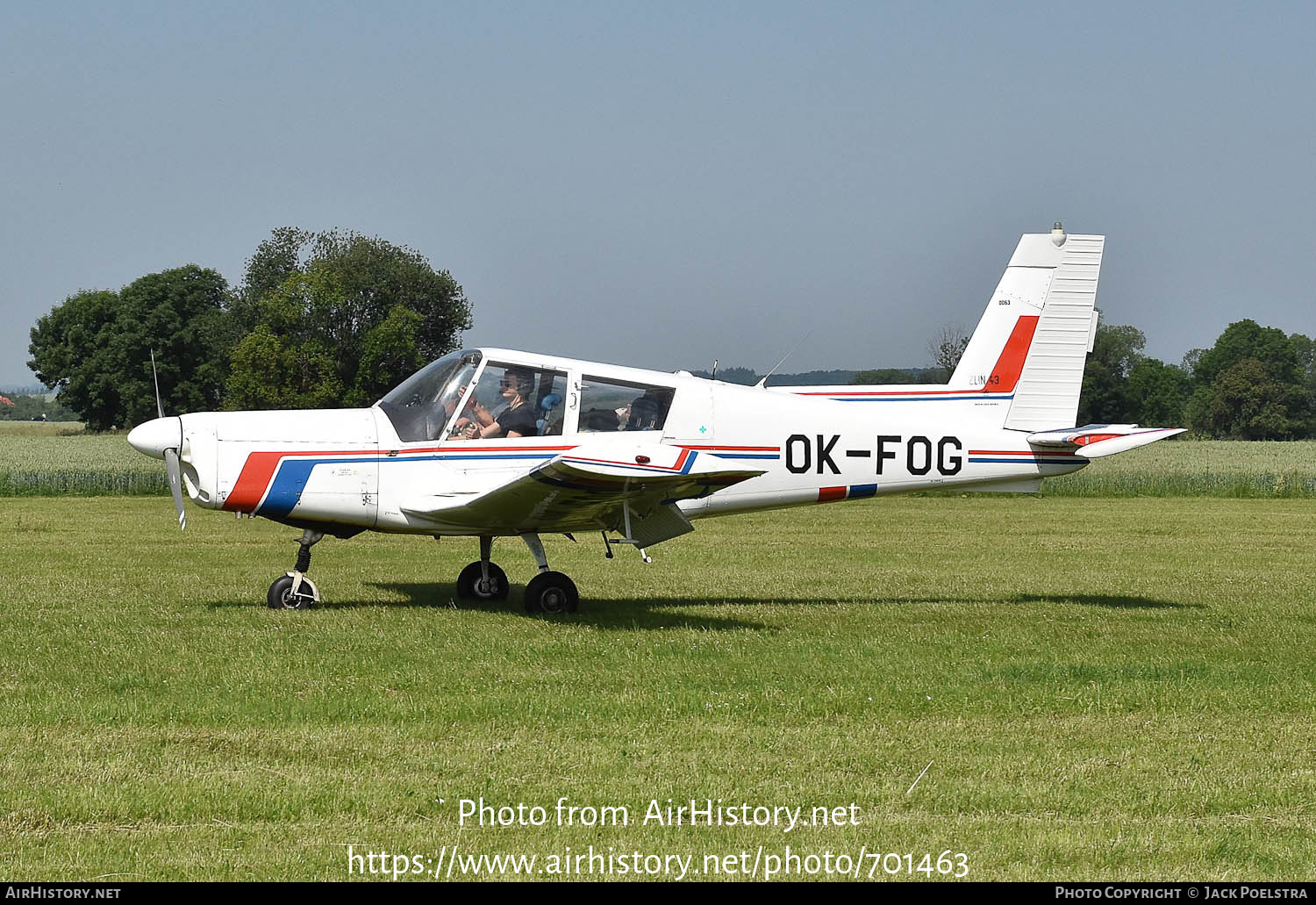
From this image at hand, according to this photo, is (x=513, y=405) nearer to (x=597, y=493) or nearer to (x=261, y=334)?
(x=597, y=493)

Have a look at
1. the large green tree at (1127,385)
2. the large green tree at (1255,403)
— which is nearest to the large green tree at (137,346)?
the large green tree at (1127,385)

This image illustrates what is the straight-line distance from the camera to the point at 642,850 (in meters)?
4.75

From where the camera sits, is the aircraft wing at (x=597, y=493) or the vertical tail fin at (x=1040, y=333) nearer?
the aircraft wing at (x=597, y=493)

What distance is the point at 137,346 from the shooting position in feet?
246

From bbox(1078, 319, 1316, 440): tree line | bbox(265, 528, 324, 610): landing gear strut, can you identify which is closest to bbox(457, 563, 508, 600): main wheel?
bbox(265, 528, 324, 610): landing gear strut

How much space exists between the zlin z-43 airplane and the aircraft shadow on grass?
322mm

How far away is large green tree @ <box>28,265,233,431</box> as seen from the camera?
234 feet

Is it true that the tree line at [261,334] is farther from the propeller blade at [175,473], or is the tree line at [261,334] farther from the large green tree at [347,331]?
the propeller blade at [175,473]

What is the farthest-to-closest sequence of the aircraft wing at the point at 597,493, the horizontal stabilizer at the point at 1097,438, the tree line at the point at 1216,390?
1. the tree line at the point at 1216,390
2. the horizontal stabilizer at the point at 1097,438
3. the aircraft wing at the point at 597,493

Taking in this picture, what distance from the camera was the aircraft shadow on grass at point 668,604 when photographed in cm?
1036

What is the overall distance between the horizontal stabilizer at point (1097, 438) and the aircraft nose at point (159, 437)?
22.7ft

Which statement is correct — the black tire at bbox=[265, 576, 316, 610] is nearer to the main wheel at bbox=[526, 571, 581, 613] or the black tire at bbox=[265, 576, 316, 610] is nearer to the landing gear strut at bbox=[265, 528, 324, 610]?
the landing gear strut at bbox=[265, 528, 324, 610]

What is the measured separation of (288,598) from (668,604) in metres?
3.18

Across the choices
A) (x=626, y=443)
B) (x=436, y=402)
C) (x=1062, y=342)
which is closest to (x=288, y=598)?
(x=436, y=402)
